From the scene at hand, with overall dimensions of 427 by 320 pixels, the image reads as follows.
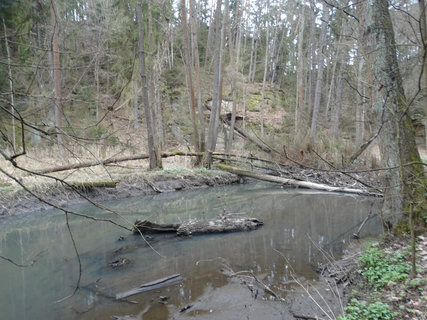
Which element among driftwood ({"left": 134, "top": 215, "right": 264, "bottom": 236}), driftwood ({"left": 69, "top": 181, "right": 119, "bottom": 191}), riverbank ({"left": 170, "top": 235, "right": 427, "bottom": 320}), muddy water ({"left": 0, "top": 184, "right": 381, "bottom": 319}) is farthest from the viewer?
driftwood ({"left": 69, "top": 181, "right": 119, "bottom": 191})

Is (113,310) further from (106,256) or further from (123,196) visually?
(123,196)

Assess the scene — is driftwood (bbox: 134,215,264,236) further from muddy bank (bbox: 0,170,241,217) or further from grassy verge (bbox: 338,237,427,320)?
grassy verge (bbox: 338,237,427,320)

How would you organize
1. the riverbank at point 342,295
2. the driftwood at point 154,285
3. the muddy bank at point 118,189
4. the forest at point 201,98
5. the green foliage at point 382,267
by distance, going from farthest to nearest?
1. the muddy bank at point 118,189
2. the driftwood at point 154,285
3. the green foliage at point 382,267
4. the riverbank at point 342,295
5. the forest at point 201,98

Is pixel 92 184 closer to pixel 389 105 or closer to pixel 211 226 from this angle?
pixel 211 226

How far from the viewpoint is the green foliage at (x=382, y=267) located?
367 centimetres

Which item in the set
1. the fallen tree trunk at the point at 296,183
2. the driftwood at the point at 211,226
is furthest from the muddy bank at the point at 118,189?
the driftwood at the point at 211,226

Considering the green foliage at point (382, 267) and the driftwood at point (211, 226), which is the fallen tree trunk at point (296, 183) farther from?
the green foliage at point (382, 267)

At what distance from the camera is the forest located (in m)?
2.19

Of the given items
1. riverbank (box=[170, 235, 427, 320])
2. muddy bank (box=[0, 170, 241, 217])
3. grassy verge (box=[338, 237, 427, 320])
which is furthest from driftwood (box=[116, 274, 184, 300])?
muddy bank (box=[0, 170, 241, 217])

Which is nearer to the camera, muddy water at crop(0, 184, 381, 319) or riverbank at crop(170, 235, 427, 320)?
riverbank at crop(170, 235, 427, 320)

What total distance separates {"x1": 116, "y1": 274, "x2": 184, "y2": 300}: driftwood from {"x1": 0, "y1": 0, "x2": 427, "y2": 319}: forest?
1.77 meters

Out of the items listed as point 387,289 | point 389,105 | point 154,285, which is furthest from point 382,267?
point 154,285

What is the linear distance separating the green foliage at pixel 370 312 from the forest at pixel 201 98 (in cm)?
81

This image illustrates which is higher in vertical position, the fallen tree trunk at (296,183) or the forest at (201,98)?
the forest at (201,98)
